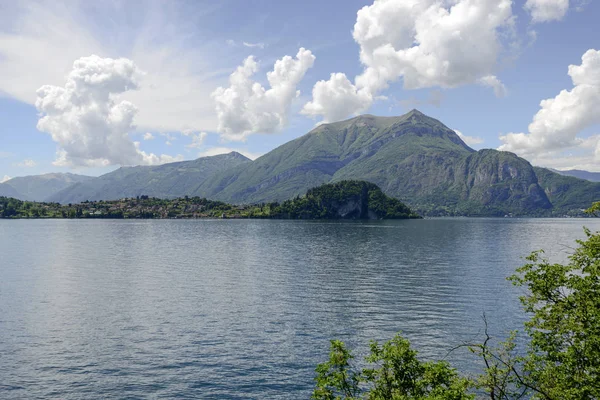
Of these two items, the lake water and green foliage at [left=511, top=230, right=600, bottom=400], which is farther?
the lake water

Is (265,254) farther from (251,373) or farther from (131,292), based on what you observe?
(251,373)

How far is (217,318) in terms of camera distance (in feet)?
180

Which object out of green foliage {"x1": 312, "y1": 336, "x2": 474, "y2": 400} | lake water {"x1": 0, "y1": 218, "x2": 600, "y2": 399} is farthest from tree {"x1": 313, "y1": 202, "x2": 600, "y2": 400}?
lake water {"x1": 0, "y1": 218, "x2": 600, "y2": 399}

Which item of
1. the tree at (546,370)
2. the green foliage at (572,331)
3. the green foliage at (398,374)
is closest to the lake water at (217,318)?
the green foliage at (398,374)

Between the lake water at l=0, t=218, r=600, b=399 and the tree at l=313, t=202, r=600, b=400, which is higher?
the tree at l=313, t=202, r=600, b=400

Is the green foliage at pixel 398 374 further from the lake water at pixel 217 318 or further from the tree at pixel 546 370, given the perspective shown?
the lake water at pixel 217 318

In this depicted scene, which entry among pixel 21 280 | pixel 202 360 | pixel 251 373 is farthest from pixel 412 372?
pixel 21 280

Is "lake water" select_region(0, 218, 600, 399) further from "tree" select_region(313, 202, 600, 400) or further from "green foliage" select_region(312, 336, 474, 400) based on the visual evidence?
"tree" select_region(313, 202, 600, 400)

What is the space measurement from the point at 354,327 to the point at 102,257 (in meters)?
96.3

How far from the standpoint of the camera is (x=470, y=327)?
5225cm

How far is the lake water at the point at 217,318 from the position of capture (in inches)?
1423

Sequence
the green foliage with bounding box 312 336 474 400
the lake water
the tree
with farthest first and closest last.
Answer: the lake water → the tree → the green foliage with bounding box 312 336 474 400

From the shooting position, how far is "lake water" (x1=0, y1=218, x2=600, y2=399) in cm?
3616

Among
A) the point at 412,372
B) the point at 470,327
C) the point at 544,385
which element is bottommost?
the point at 470,327
